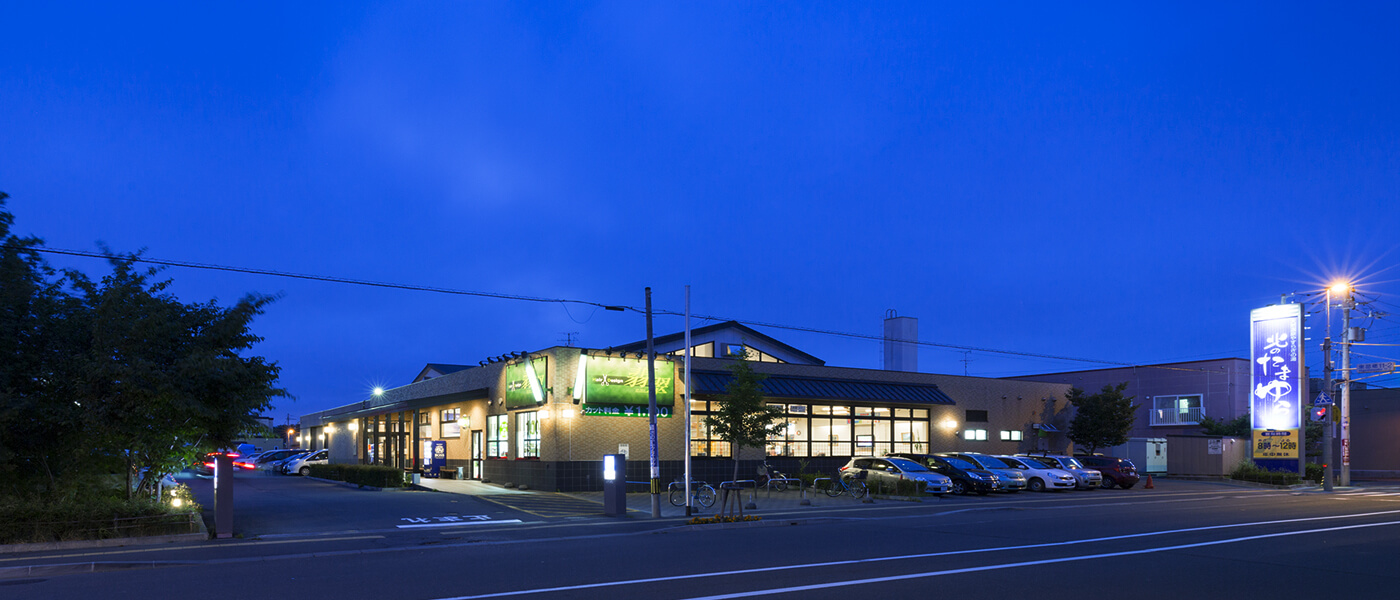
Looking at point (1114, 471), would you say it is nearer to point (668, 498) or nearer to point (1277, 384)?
point (1277, 384)

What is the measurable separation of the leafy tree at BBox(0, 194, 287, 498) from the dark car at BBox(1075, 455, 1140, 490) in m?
31.9

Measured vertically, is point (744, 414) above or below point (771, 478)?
above

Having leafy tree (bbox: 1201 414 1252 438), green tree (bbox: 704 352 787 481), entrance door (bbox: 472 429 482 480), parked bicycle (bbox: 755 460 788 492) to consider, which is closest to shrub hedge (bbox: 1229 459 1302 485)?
leafy tree (bbox: 1201 414 1252 438)

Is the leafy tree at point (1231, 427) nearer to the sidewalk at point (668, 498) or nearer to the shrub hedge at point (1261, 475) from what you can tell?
the shrub hedge at point (1261, 475)

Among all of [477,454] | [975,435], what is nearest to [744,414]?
[477,454]

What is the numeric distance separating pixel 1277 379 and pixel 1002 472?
16.7 metres

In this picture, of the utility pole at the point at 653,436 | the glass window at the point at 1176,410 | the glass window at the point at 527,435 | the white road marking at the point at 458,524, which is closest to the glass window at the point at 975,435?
the glass window at the point at 1176,410

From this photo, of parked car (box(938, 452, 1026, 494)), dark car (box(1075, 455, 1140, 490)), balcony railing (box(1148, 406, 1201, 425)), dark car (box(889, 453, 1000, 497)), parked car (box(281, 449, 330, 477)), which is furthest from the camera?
balcony railing (box(1148, 406, 1201, 425))

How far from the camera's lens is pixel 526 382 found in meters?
31.3

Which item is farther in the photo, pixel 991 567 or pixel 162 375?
pixel 162 375

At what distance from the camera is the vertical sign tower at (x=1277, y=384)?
39.7 meters

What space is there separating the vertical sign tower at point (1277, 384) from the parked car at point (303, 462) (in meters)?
44.2

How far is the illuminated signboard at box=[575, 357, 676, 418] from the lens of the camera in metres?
30.1

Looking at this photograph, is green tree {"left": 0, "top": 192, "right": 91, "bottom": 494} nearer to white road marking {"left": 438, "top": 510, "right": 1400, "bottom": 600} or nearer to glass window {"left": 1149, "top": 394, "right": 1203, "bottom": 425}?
white road marking {"left": 438, "top": 510, "right": 1400, "bottom": 600}
